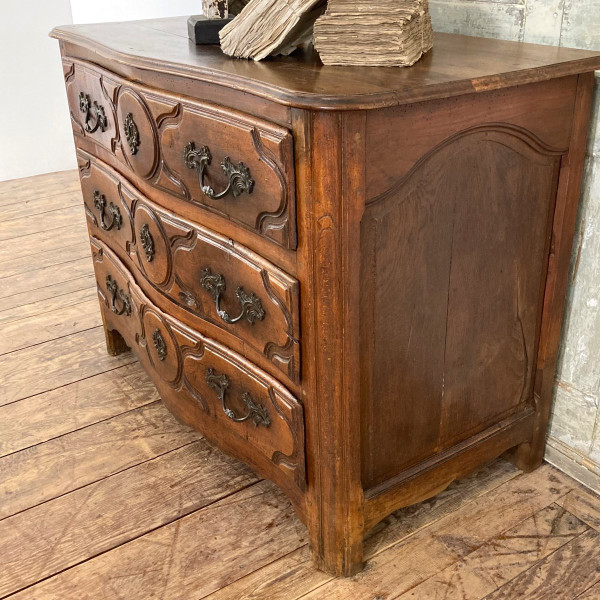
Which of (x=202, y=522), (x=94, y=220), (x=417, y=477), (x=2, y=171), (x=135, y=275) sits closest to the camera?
(x=417, y=477)

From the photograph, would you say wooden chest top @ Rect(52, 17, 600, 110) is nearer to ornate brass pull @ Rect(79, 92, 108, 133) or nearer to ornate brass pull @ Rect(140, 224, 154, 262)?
ornate brass pull @ Rect(79, 92, 108, 133)

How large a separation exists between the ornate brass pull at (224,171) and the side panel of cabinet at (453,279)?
0.23 metres

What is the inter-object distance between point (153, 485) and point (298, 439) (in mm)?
557

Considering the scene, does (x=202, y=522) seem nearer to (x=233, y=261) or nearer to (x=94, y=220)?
(x=233, y=261)

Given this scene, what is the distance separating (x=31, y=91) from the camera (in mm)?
4301

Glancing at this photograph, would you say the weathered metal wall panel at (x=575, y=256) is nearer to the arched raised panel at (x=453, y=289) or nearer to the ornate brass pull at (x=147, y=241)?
the arched raised panel at (x=453, y=289)

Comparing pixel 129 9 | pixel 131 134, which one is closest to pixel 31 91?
pixel 129 9

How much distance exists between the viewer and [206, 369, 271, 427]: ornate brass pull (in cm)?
150

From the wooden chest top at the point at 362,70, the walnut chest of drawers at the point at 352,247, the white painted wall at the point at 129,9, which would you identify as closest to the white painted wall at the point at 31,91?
the white painted wall at the point at 129,9

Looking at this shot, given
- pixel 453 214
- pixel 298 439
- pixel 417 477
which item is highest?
pixel 453 214

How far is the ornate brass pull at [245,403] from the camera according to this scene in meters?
1.50

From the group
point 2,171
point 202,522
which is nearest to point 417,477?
point 202,522

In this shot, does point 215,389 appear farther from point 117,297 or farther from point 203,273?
point 117,297

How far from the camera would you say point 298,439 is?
142 cm
